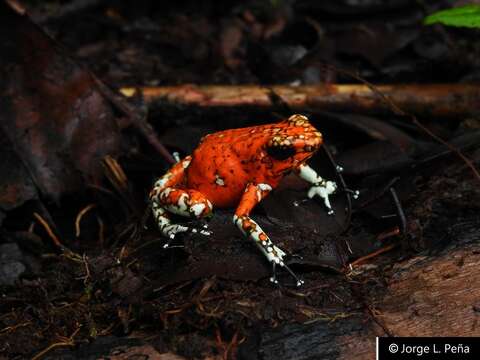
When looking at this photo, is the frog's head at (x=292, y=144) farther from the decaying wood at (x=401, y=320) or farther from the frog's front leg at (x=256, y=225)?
the decaying wood at (x=401, y=320)

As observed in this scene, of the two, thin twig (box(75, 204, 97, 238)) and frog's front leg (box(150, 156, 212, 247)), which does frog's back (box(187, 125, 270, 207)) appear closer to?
frog's front leg (box(150, 156, 212, 247))

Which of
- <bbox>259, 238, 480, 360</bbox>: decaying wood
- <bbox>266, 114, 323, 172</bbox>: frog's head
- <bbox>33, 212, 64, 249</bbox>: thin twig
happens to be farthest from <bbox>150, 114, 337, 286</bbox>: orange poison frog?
<bbox>33, 212, 64, 249</bbox>: thin twig

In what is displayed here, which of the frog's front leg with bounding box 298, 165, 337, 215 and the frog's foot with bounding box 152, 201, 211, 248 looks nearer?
the frog's foot with bounding box 152, 201, 211, 248

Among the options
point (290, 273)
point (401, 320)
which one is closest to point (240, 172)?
point (290, 273)

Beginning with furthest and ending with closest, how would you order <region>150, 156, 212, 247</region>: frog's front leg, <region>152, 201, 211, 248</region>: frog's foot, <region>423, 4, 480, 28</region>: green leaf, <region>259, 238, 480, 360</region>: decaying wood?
<region>423, 4, 480, 28</region>: green leaf < <region>150, 156, 212, 247</region>: frog's front leg < <region>152, 201, 211, 248</region>: frog's foot < <region>259, 238, 480, 360</region>: decaying wood

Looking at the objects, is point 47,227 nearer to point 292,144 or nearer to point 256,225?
point 256,225

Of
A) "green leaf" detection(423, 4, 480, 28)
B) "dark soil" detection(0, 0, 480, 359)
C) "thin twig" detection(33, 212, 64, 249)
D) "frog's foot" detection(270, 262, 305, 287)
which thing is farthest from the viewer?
"thin twig" detection(33, 212, 64, 249)

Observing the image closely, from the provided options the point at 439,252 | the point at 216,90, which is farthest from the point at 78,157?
the point at 439,252
